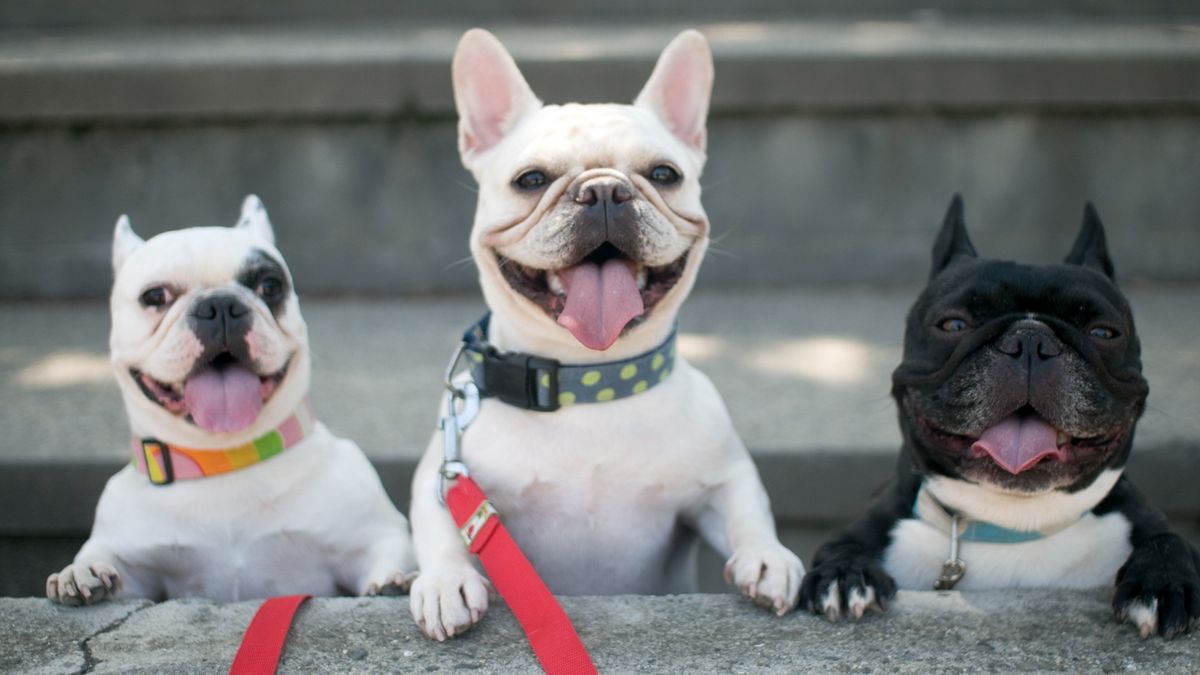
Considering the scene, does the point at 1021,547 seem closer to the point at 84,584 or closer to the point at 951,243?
the point at 951,243

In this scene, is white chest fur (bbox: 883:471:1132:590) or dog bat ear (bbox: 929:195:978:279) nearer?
white chest fur (bbox: 883:471:1132:590)

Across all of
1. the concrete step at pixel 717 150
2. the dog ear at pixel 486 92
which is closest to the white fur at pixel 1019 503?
the dog ear at pixel 486 92

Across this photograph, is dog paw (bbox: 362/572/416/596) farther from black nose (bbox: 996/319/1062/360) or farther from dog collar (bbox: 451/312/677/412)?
black nose (bbox: 996/319/1062/360)

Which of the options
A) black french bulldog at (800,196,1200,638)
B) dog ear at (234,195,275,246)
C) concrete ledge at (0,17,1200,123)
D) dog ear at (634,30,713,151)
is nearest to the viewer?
black french bulldog at (800,196,1200,638)

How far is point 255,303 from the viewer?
114 inches

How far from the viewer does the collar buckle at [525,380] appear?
9.32 feet

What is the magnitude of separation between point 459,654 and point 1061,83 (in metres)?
4.62

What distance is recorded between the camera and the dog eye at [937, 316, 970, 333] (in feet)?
8.79

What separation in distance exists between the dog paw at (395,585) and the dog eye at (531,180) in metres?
0.97

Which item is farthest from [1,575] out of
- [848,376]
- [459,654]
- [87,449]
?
[848,376]

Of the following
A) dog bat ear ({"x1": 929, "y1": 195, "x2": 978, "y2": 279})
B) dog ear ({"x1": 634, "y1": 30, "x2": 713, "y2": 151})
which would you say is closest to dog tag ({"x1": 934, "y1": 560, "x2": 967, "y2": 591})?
dog bat ear ({"x1": 929, "y1": 195, "x2": 978, "y2": 279})

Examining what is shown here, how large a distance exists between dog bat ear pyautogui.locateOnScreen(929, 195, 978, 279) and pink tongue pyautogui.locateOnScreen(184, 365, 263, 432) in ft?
5.56

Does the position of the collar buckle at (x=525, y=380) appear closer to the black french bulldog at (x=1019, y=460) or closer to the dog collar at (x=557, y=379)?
the dog collar at (x=557, y=379)

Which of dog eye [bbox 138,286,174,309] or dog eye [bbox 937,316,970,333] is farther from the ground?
dog eye [bbox 937,316,970,333]
